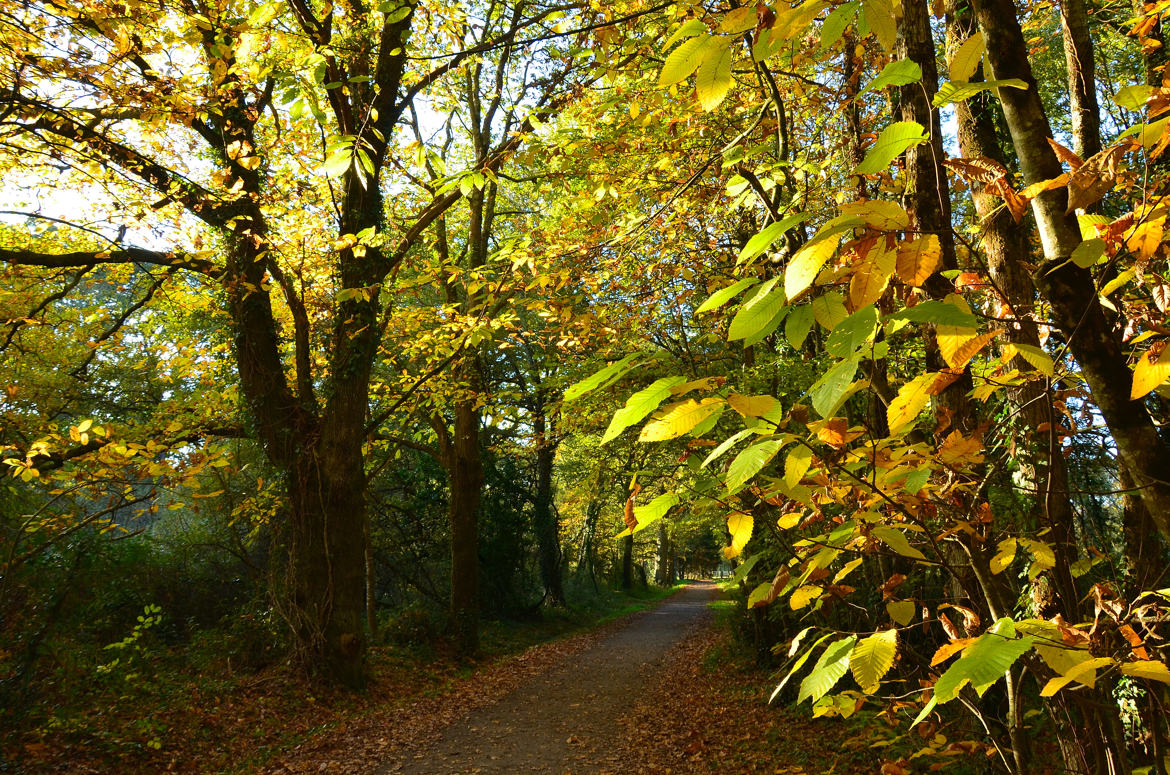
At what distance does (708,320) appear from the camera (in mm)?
8438

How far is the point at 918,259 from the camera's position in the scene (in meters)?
0.92

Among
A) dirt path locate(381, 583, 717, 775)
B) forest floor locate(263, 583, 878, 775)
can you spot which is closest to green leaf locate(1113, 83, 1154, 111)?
forest floor locate(263, 583, 878, 775)

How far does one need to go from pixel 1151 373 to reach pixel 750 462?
20.5 inches

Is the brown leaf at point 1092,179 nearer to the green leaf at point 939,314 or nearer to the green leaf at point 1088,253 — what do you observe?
the green leaf at point 1088,253

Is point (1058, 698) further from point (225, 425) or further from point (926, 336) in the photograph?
point (225, 425)

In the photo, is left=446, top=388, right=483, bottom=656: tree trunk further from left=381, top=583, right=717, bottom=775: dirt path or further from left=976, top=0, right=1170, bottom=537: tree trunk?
left=976, top=0, right=1170, bottom=537: tree trunk

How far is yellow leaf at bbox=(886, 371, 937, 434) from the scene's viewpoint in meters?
1.01

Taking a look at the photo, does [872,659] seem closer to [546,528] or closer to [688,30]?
[688,30]

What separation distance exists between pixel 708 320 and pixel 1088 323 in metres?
7.52

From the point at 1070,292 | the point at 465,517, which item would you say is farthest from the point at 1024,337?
the point at 465,517

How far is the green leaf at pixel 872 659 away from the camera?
1.06 m

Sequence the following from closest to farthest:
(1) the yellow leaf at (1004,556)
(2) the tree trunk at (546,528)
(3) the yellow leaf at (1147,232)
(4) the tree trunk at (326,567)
Answer: (3) the yellow leaf at (1147,232), (1) the yellow leaf at (1004,556), (4) the tree trunk at (326,567), (2) the tree trunk at (546,528)

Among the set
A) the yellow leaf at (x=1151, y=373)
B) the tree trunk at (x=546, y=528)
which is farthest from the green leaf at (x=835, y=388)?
the tree trunk at (x=546, y=528)

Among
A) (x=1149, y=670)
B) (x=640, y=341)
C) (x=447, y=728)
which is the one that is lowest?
(x=447, y=728)
